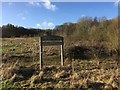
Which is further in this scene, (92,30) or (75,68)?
(92,30)

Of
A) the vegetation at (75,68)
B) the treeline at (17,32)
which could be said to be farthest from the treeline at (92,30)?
the treeline at (17,32)

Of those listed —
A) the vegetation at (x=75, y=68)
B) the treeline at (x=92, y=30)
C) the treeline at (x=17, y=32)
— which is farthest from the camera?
the treeline at (x=17, y=32)

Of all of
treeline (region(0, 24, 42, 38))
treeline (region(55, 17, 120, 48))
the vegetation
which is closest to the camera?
the vegetation

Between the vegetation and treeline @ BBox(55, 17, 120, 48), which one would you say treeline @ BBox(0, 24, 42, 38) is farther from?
the vegetation

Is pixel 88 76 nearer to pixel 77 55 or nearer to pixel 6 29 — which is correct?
pixel 77 55

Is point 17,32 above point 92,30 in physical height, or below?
above

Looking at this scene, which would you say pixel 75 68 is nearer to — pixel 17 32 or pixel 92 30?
pixel 92 30

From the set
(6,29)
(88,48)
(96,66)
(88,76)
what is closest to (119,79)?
(88,76)

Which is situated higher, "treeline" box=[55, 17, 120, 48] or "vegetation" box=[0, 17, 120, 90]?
"treeline" box=[55, 17, 120, 48]

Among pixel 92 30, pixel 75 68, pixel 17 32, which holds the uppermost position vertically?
pixel 17 32

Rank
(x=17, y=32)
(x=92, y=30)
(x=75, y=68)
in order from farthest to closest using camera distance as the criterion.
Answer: (x=17, y=32) < (x=92, y=30) < (x=75, y=68)

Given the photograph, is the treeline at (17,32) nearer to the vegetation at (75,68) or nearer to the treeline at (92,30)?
the treeline at (92,30)

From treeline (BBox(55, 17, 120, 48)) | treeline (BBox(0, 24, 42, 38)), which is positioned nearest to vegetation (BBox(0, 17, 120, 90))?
treeline (BBox(55, 17, 120, 48))

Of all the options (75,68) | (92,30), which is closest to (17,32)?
(92,30)
